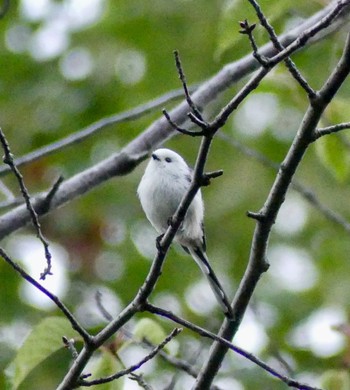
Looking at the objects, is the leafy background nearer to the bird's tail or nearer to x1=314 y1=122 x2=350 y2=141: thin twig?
the bird's tail

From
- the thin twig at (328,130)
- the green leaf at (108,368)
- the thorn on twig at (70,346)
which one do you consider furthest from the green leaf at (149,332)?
the thin twig at (328,130)

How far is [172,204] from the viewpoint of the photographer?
4.04 metres

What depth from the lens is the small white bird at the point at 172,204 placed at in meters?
4.04

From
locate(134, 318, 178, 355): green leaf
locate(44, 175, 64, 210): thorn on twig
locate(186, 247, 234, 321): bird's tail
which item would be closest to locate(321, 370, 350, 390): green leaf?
locate(186, 247, 234, 321): bird's tail

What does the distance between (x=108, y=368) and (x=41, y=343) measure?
26cm

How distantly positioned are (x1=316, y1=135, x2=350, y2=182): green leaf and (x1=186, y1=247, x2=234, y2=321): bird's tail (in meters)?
0.69

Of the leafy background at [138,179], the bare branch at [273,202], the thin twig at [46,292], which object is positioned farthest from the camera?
the leafy background at [138,179]

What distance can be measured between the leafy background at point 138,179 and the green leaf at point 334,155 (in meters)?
1.97

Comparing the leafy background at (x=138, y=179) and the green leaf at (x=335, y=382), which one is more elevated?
the leafy background at (x=138, y=179)

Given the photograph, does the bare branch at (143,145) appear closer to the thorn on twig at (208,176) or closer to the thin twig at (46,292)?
the thin twig at (46,292)

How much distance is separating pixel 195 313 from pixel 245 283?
3.59 m

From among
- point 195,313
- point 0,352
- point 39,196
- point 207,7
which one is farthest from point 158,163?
point 207,7

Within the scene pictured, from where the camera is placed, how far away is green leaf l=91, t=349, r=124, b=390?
325 centimetres

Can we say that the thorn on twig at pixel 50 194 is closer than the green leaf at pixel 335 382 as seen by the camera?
Yes
